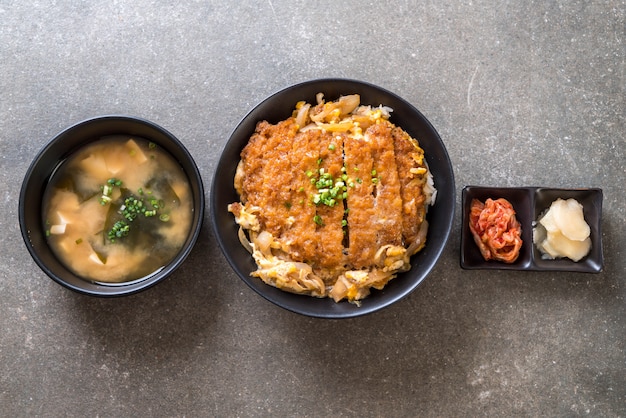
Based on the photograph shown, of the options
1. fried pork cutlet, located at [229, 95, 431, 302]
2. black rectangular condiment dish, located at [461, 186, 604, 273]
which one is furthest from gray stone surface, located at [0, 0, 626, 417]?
fried pork cutlet, located at [229, 95, 431, 302]

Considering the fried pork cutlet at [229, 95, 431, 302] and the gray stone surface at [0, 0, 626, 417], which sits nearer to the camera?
the fried pork cutlet at [229, 95, 431, 302]

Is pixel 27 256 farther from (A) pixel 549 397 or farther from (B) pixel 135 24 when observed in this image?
(A) pixel 549 397

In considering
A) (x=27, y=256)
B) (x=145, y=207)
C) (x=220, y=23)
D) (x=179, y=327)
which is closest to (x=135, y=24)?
(x=220, y=23)

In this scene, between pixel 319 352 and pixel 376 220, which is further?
pixel 319 352

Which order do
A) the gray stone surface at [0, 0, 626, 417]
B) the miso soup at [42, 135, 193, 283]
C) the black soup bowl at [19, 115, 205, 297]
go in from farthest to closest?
the gray stone surface at [0, 0, 626, 417] < the miso soup at [42, 135, 193, 283] < the black soup bowl at [19, 115, 205, 297]

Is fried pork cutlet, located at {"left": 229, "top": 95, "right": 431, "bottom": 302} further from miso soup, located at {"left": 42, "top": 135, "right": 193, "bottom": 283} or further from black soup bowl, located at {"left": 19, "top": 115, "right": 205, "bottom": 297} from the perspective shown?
miso soup, located at {"left": 42, "top": 135, "right": 193, "bottom": 283}

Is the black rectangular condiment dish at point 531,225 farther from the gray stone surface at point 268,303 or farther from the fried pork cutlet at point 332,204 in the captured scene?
the fried pork cutlet at point 332,204
